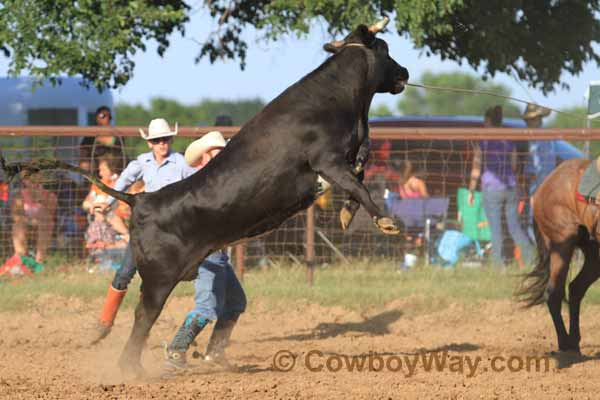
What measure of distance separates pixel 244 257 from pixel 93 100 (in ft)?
21.2

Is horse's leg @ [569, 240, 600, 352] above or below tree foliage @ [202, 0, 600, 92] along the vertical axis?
below

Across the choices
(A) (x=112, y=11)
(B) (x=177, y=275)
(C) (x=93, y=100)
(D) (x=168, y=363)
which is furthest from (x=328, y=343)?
(C) (x=93, y=100)

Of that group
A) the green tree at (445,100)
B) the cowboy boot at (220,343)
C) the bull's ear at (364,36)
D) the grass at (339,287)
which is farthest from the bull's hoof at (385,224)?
the green tree at (445,100)

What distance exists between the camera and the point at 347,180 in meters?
6.14

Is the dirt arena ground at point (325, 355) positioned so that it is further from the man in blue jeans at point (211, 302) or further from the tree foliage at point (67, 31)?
the tree foliage at point (67, 31)

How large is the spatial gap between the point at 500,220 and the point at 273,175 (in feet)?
18.8

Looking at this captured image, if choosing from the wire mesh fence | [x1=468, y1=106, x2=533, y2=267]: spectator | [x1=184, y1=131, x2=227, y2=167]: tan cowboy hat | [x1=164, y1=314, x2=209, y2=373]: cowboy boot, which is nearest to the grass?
the wire mesh fence

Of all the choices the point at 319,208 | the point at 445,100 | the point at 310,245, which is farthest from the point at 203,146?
the point at 445,100

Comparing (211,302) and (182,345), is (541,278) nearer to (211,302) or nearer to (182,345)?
(211,302)

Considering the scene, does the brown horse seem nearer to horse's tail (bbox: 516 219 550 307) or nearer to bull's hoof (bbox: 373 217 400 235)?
horse's tail (bbox: 516 219 550 307)

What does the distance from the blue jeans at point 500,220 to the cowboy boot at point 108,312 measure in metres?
4.79

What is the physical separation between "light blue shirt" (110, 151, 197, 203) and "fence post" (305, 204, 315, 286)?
312 cm

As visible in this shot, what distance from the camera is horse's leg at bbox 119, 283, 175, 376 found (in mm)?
6562

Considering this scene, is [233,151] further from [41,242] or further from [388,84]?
Result: [41,242]
